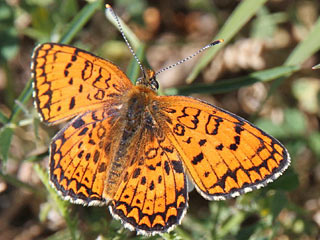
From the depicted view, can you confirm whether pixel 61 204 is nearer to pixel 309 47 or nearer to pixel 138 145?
pixel 138 145

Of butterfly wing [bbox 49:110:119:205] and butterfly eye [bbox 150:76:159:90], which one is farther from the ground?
butterfly eye [bbox 150:76:159:90]

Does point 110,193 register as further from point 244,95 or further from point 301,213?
point 244,95

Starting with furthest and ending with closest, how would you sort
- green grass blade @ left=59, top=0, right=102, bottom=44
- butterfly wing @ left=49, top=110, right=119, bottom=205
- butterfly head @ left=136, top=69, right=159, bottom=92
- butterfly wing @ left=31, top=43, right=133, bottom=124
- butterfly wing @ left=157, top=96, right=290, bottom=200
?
green grass blade @ left=59, top=0, right=102, bottom=44
butterfly head @ left=136, top=69, right=159, bottom=92
butterfly wing @ left=31, top=43, right=133, bottom=124
butterfly wing @ left=49, top=110, right=119, bottom=205
butterfly wing @ left=157, top=96, right=290, bottom=200

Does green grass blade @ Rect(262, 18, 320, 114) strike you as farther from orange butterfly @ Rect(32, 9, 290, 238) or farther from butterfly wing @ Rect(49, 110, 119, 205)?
butterfly wing @ Rect(49, 110, 119, 205)

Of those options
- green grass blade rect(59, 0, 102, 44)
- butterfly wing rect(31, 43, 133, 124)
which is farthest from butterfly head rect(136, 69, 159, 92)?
green grass blade rect(59, 0, 102, 44)

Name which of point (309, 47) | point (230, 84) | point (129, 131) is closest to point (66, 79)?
point (129, 131)

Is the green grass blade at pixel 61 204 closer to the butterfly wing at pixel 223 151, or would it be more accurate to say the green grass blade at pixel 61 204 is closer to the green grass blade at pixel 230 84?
the butterfly wing at pixel 223 151

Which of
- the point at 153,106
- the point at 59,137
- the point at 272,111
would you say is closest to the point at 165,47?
the point at 272,111
